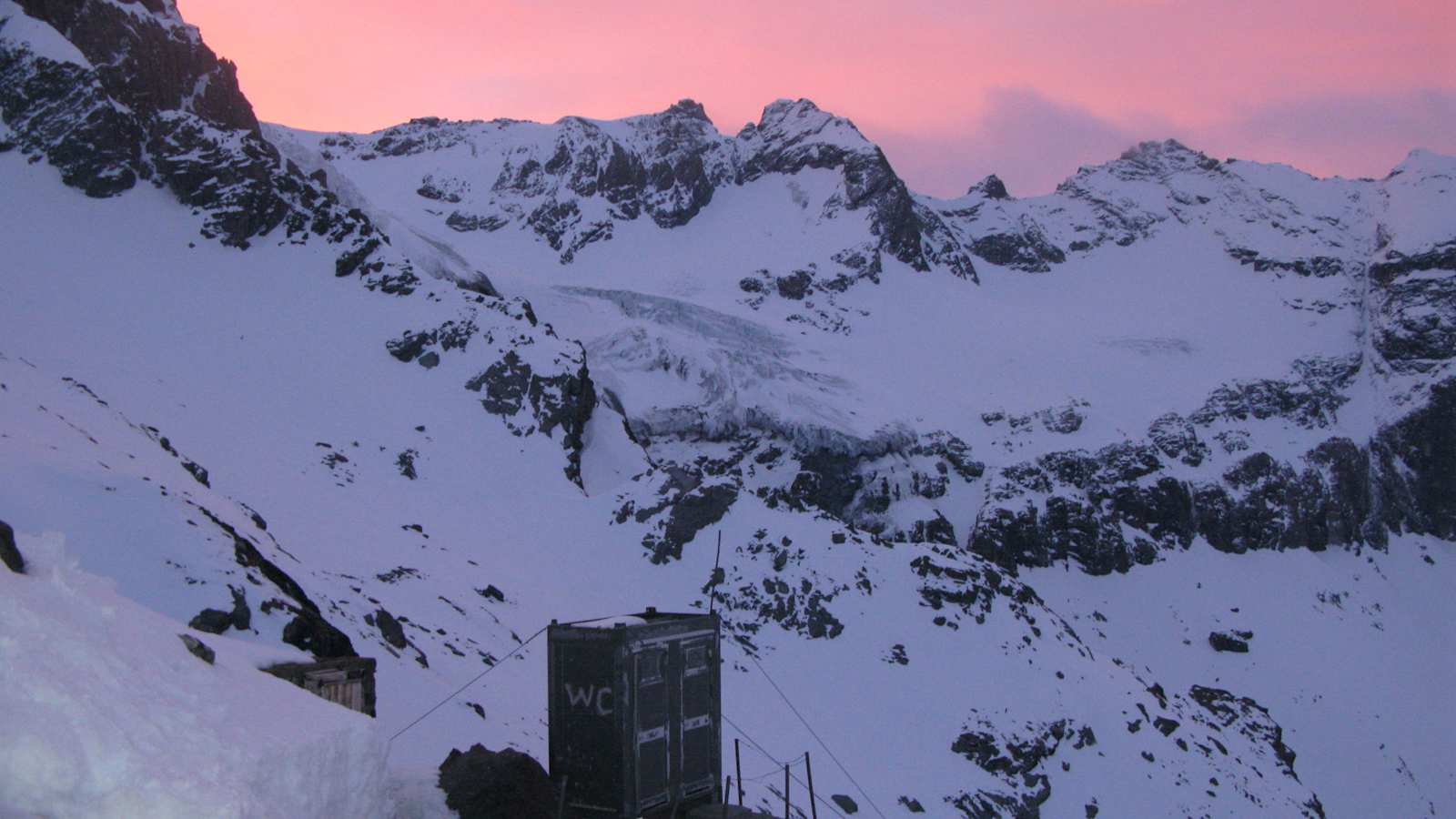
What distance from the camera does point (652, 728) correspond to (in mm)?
14969

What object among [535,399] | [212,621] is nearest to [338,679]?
[212,621]

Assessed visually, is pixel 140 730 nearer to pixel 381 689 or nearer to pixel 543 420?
pixel 381 689

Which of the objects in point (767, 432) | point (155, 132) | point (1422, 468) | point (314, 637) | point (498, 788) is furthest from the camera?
point (1422, 468)

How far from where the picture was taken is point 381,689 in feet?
75.2

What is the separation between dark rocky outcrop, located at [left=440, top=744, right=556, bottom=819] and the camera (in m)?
13.9

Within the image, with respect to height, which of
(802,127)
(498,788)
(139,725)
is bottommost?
(139,725)

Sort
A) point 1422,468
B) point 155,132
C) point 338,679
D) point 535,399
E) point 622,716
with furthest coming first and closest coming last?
point 1422,468
point 155,132
point 535,399
point 338,679
point 622,716

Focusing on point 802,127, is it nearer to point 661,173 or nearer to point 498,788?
point 661,173

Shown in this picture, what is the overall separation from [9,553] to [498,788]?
21.8ft

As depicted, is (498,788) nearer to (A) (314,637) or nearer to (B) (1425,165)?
(A) (314,637)

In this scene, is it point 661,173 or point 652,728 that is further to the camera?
point 661,173

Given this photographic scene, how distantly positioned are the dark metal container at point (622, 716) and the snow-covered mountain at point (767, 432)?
14.6 feet

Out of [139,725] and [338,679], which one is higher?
[338,679]

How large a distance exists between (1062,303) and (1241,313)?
17598mm
